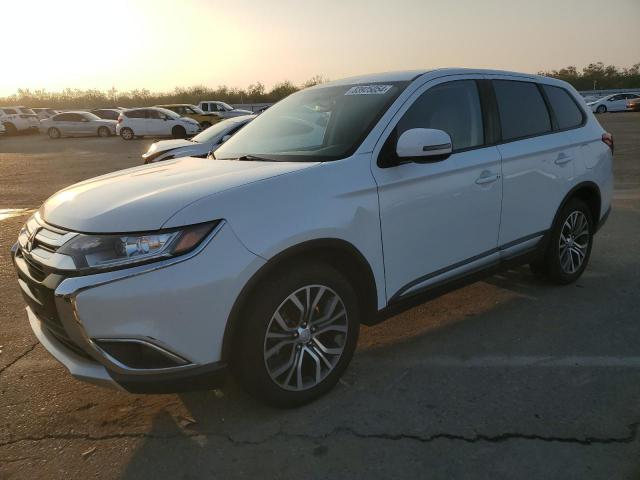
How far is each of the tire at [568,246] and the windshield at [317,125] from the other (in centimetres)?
195

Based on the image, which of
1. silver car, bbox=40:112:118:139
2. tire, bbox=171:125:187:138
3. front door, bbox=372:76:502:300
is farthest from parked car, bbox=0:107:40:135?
front door, bbox=372:76:502:300

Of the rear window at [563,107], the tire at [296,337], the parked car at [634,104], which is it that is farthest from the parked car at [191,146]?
the parked car at [634,104]

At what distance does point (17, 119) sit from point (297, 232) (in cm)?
3903

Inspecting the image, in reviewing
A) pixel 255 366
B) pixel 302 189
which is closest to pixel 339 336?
pixel 255 366

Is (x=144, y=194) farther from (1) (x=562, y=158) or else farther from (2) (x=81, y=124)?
(2) (x=81, y=124)

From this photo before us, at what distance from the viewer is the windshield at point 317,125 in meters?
3.10

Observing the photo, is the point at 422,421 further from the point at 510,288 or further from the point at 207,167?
the point at 510,288

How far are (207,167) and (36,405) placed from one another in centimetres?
168

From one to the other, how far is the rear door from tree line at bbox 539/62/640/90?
66693mm

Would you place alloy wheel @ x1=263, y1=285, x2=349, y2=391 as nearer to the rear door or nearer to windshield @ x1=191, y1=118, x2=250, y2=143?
the rear door

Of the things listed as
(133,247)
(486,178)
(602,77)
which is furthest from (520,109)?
(602,77)

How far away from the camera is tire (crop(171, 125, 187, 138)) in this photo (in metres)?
26.8

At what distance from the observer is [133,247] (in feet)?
7.60

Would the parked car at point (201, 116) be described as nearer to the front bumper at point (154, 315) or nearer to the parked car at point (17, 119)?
the parked car at point (17, 119)
